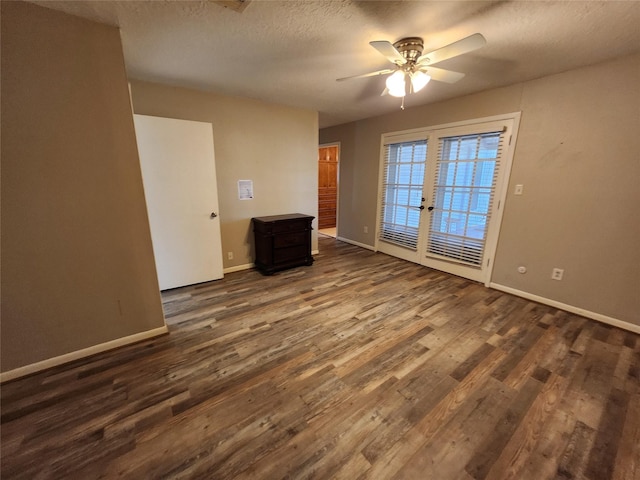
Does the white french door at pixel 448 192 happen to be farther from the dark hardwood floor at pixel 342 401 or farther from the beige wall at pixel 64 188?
the beige wall at pixel 64 188

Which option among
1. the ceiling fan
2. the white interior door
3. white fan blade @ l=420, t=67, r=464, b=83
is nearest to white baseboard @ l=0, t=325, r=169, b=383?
the white interior door

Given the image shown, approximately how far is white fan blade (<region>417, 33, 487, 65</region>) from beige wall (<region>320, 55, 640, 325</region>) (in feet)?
5.17

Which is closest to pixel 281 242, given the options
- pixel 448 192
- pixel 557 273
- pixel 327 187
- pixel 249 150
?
pixel 249 150

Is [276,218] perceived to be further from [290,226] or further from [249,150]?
[249,150]

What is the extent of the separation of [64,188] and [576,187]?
13.8ft

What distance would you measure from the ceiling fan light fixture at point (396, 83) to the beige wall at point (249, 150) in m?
2.02

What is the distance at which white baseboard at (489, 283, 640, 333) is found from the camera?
226cm

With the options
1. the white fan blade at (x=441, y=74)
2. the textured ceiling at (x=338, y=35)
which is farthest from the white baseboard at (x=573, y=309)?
the white fan blade at (x=441, y=74)

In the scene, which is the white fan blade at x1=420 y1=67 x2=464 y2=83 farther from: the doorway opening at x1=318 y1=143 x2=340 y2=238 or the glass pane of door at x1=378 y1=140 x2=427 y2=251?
the doorway opening at x1=318 y1=143 x2=340 y2=238

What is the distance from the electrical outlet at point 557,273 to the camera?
2.58 m

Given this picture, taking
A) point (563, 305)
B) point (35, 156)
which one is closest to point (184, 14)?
point (35, 156)

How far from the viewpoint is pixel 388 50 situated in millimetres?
1653

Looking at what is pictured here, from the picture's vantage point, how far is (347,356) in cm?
194

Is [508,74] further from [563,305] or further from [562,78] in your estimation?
[563,305]
